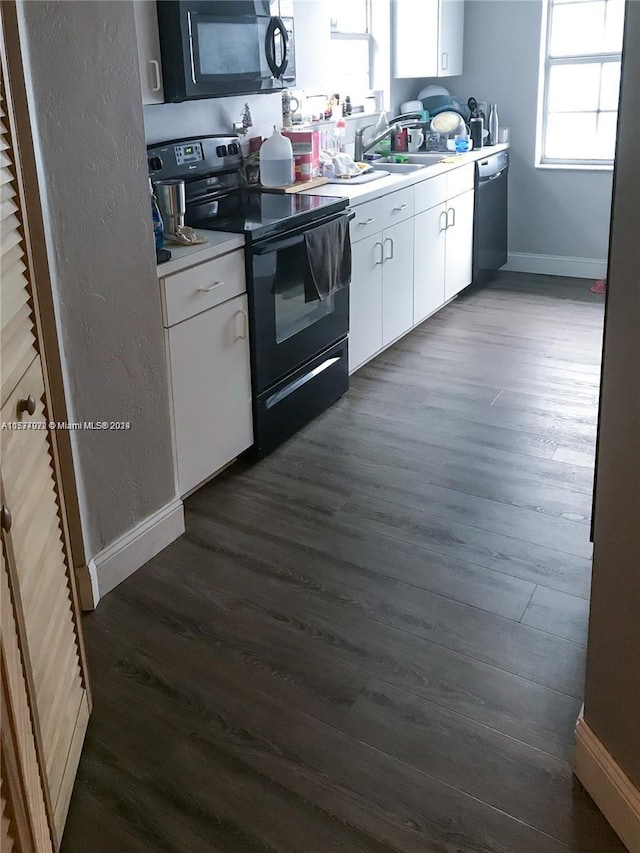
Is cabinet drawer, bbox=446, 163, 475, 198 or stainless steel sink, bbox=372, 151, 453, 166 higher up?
stainless steel sink, bbox=372, 151, 453, 166

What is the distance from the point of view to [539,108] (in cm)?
543

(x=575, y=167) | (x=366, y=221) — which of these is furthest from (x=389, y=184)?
(x=575, y=167)

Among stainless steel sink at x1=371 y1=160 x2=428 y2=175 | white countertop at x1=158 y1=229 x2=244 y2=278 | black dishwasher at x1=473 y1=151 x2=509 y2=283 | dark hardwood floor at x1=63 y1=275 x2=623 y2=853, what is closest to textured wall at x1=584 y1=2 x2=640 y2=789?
dark hardwood floor at x1=63 y1=275 x2=623 y2=853

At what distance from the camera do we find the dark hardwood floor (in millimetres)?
1679

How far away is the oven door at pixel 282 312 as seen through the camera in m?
2.92

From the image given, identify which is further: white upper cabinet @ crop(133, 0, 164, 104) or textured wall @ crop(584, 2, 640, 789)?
white upper cabinet @ crop(133, 0, 164, 104)

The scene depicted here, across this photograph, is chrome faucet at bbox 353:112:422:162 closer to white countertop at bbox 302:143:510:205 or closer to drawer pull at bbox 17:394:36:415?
white countertop at bbox 302:143:510:205

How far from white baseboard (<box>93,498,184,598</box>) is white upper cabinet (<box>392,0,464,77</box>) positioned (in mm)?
3482

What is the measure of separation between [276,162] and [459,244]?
169 cm

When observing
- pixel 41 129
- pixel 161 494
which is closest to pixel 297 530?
pixel 161 494

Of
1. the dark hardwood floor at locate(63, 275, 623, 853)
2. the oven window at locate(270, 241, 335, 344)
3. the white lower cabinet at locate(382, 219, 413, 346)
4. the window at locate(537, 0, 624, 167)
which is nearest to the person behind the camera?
the dark hardwood floor at locate(63, 275, 623, 853)

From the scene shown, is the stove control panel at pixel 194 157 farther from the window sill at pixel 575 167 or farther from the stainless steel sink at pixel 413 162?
the window sill at pixel 575 167

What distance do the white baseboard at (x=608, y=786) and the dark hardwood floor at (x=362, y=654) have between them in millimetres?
33

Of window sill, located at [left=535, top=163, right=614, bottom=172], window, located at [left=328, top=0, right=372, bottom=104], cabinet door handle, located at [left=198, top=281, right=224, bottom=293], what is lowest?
cabinet door handle, located at [left=198, top=281, right=224, bottom=293]
